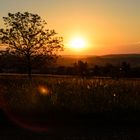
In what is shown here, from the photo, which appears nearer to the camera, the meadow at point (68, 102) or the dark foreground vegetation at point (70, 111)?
the dark foreground vegetation at point (70, 111)

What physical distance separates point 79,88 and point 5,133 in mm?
5172

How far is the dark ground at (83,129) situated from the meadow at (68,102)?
0.53 ft

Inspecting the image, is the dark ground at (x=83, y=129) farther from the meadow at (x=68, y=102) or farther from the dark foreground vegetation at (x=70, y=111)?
the meadow at (x=68, y=102)

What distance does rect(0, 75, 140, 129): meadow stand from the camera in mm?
13328

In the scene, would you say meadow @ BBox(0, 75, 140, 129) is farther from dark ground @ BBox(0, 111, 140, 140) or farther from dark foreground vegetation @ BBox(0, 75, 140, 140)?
dark ground @ BBox(0, 111, 140, 140)

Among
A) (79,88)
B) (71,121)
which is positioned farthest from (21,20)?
(71,121)

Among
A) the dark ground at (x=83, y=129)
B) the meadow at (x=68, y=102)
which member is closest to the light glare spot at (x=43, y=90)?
the meadow at (x=68, y=102)

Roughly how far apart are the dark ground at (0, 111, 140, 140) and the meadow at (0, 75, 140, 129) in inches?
6.4

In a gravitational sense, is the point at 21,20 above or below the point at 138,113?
above

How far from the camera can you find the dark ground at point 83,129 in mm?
10734

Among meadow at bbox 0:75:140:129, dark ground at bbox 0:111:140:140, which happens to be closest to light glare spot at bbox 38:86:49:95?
meadow at bbox 0:75:140:129

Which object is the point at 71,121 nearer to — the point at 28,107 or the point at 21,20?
the point at 28,107

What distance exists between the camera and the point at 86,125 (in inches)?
489

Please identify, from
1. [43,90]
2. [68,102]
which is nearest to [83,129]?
[68,102]
